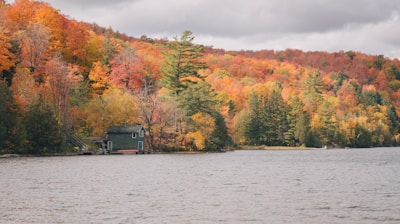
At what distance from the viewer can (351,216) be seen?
2808 centimetres

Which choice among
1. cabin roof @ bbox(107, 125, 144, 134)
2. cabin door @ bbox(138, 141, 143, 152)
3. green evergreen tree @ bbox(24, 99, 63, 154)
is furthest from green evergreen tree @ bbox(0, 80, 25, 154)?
cabin door @ bbox(138, 141, 143, 152)

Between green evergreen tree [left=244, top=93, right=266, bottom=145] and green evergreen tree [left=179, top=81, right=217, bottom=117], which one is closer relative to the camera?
green evergreen tree [left=179, top=81, right=217, bottom=117]

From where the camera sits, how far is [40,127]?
251ft

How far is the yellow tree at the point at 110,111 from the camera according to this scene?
Answer: 94.2m

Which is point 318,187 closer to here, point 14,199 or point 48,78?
point 14,199

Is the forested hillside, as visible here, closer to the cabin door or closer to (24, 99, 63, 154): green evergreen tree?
(24, 99, 63, 154): green evergreen tree

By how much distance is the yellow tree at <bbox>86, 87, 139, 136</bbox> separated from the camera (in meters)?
94.2

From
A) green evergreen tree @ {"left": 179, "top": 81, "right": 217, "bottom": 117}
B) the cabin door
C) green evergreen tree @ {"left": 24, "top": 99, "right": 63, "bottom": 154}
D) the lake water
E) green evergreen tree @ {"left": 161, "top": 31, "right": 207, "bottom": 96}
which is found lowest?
the lake water

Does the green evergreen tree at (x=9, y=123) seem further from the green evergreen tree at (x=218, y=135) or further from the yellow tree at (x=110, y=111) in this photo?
the green evergreen tree at (x=218, y=135)

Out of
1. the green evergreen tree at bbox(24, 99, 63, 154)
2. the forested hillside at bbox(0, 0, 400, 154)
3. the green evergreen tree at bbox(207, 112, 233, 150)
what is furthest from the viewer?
the green evergreen tree at bbox(207, 112, 233, 150)

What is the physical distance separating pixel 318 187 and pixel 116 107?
5927cm

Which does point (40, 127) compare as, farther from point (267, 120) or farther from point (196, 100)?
point (267, 120)

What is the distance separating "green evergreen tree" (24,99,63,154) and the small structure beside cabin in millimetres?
14793

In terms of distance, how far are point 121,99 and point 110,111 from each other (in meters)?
2.79
